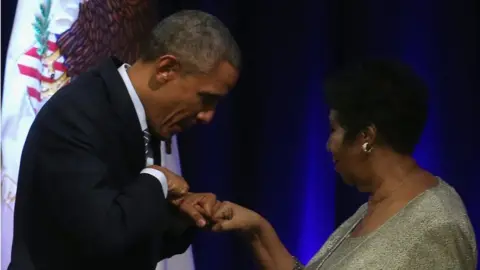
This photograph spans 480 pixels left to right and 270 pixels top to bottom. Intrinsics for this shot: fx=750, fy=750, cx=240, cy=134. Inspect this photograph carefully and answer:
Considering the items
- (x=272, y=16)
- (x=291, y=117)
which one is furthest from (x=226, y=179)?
(x=272, y=16)

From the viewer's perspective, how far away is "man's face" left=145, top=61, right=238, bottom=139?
136 centimetres

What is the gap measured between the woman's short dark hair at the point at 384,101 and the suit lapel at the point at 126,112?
0.44 m

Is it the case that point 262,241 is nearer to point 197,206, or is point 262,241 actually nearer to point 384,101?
point 197,206

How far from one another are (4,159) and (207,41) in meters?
1.10

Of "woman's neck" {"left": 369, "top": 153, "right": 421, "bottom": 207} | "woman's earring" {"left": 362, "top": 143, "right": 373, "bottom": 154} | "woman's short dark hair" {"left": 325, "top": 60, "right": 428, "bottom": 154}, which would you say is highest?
"woman's short dark hair" {"left": 325, "top": 60, "right": 428, "bottom": 154}

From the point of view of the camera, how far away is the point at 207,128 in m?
2.75

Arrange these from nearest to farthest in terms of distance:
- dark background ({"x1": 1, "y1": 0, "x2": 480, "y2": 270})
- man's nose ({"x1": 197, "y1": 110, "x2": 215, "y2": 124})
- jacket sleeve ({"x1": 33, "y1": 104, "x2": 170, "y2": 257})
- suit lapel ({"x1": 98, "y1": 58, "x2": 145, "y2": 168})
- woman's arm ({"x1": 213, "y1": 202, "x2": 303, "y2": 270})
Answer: jacket sleeve ({"x1": 33, "y1": 104, "x2": 170, "y2": 257}) < suit lapel ({"x1": 98, "y1": 58, "x2": 145, "y2": 168}) < man's nose ({"x1": 197, "y1": 110, "x2": 215, "y2": 124}) < woman's arm ({"x1": 213, "y1": 202, "x2": 303, "y2": 270}) < dark background ({"x1": 1, "y1": 0, "x2": 480, "y2": 270})

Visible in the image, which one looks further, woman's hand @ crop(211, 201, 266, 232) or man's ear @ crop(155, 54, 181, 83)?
woman's hand @ crop(211, 201, 266, 232)

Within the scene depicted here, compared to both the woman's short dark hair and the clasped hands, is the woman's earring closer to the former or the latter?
the woman's short dark hair

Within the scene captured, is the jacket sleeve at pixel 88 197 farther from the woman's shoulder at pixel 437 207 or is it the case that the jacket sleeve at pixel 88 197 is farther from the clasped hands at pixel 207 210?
the woman's shoulder at pixel 437 207

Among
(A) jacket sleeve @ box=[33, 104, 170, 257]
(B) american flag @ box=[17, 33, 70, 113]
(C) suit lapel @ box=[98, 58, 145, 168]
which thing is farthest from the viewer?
(B) american flag @ box=[17, 33, 70, 113]

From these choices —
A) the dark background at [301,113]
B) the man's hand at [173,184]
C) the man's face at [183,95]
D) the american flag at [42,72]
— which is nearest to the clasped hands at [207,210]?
the man's hand at [173,184]

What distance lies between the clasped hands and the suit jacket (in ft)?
0.14

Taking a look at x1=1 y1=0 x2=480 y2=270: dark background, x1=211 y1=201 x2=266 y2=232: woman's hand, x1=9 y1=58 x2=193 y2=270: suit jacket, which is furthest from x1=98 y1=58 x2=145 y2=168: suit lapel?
x1=1 y1=0 x2=480 y2=270: dark background
